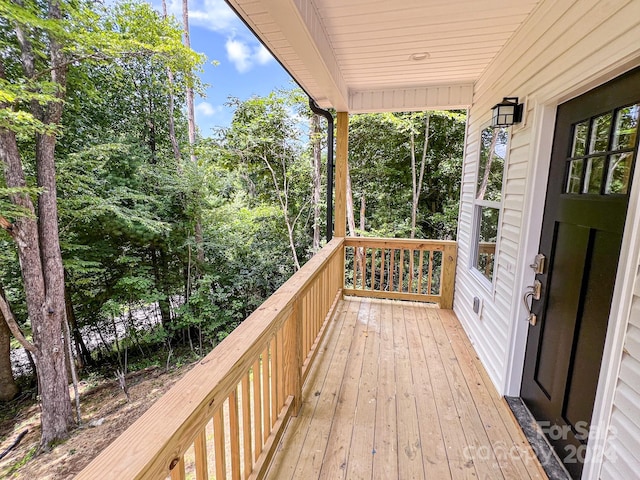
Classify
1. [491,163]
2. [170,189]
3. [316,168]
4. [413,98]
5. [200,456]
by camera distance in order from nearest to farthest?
1. [200,456]
2. [491,163]
3. [413,98]
4. [170,189]
5. [316,168]

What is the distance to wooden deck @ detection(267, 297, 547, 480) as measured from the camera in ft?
5.09

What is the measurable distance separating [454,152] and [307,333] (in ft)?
23.5

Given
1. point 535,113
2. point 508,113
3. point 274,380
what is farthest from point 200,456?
point 508,113

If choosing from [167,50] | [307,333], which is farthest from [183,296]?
[307,333]

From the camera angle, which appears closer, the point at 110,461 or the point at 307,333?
the point at 110,461

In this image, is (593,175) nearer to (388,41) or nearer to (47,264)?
(388,41)

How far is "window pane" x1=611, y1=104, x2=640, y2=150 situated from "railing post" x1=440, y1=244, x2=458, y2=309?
2513 mm

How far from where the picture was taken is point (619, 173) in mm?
1212

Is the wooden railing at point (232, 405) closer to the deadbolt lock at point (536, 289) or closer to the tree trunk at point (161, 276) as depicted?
the deadbolt lock at point (536, 289)

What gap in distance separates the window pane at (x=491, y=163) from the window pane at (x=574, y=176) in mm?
789

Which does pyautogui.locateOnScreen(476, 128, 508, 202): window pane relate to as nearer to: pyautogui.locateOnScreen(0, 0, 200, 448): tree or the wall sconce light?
the wall sconce light

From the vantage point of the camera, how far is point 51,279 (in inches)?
214

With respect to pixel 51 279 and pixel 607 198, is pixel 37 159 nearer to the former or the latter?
pixel 51 279

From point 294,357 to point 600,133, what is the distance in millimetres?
2039
